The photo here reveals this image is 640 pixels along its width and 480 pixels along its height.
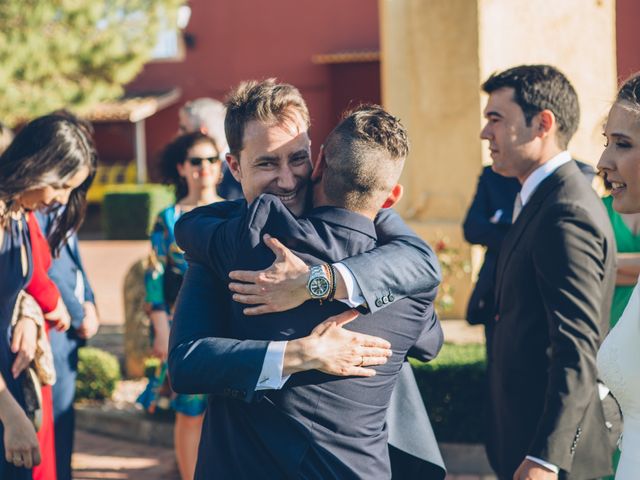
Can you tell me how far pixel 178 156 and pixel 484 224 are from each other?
1.74 m

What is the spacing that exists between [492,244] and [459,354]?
3.59 feet

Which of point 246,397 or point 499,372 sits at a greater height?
point 246,397

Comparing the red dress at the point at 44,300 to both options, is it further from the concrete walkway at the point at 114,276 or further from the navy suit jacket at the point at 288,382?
the concrete walkway at the point at 114,276

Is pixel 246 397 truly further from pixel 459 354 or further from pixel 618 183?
pixel 459 354

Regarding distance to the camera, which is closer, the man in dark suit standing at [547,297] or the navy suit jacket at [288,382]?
the navy suit jacket at [288,382]

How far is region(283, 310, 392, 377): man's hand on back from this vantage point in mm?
2324

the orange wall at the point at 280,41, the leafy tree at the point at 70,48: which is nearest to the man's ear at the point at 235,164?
the leafy tree at the point at 70,48

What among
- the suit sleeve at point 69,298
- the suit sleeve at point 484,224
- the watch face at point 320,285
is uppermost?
the watch face at point 320,285

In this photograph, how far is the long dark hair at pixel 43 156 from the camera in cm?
367

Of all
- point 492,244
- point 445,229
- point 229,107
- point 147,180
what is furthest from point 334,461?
point 147,180

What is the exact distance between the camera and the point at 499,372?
3.38 metres

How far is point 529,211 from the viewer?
3.30 m

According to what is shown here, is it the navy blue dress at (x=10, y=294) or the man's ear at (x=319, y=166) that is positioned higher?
the man's ear at (x=319, y=166)

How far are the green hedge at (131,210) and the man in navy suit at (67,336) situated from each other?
693 inches
